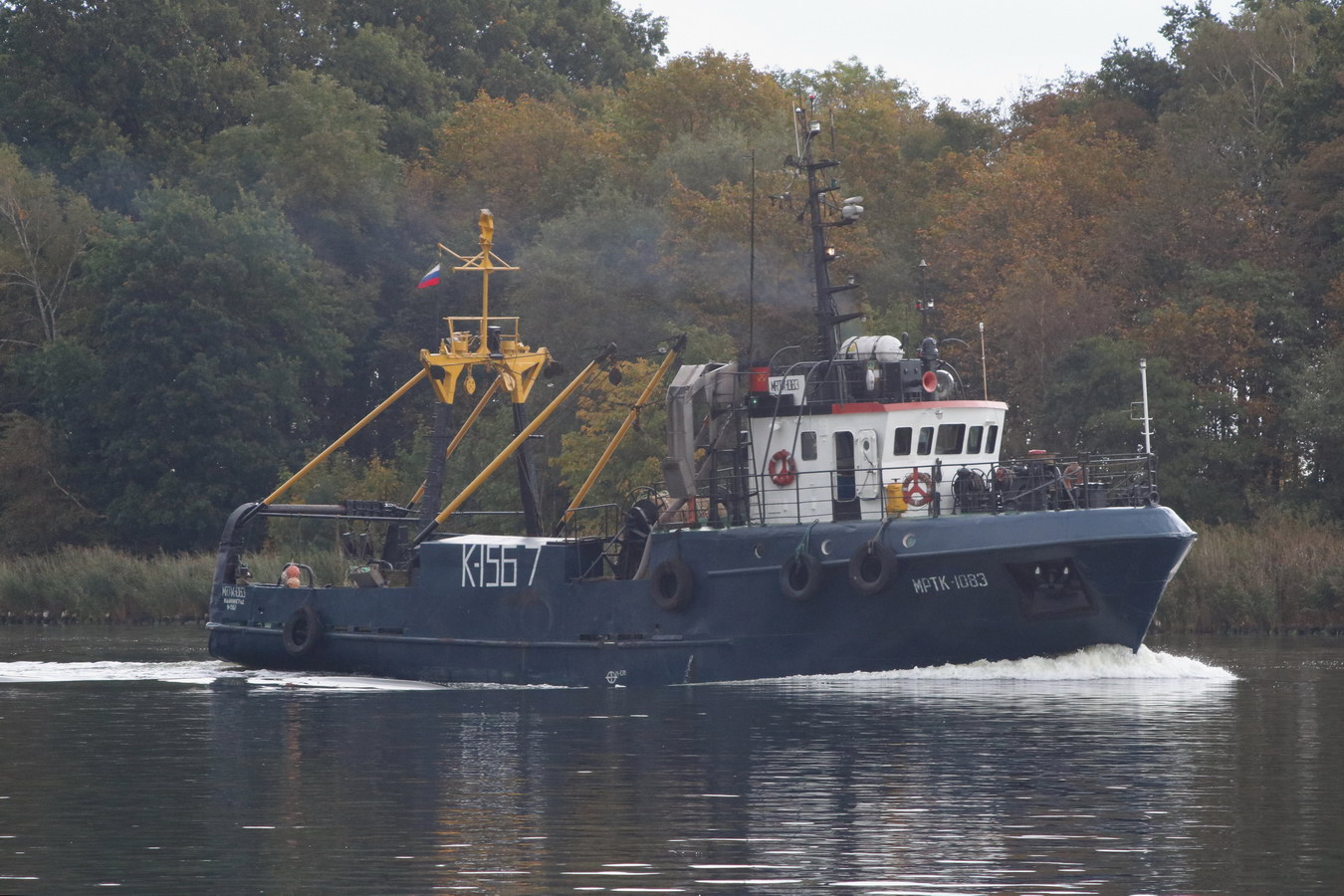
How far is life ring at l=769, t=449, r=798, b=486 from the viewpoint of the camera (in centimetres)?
2603

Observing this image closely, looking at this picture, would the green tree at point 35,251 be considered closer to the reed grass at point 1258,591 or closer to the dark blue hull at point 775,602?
the dark blue hull at point 775,602

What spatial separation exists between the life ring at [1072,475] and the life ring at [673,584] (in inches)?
188

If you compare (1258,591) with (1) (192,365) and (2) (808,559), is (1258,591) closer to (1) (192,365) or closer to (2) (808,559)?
(2) (808,559)

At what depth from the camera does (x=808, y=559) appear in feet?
80.4

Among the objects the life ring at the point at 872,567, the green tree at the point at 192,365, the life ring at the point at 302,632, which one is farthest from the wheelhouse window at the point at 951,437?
the green tree at the point at 192,365

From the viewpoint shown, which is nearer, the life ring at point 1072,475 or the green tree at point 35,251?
the life ring at point 1072,475

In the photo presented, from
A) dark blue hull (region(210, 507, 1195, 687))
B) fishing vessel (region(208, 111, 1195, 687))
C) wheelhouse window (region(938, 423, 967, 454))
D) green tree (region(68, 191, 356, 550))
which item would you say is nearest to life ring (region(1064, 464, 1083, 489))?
fishing vessel (region(208, 111, 1195, 687))

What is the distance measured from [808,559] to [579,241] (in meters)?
31.7

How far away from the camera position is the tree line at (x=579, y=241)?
150ft

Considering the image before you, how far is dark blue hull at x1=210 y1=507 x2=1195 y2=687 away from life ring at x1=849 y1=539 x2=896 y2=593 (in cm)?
3

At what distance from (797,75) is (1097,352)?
2779cm

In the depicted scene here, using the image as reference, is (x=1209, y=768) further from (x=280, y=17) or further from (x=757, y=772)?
(x=280, y=17)

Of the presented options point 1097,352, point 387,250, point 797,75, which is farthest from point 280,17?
point 1097,352

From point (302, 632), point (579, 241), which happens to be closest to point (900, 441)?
point (302, 632)
